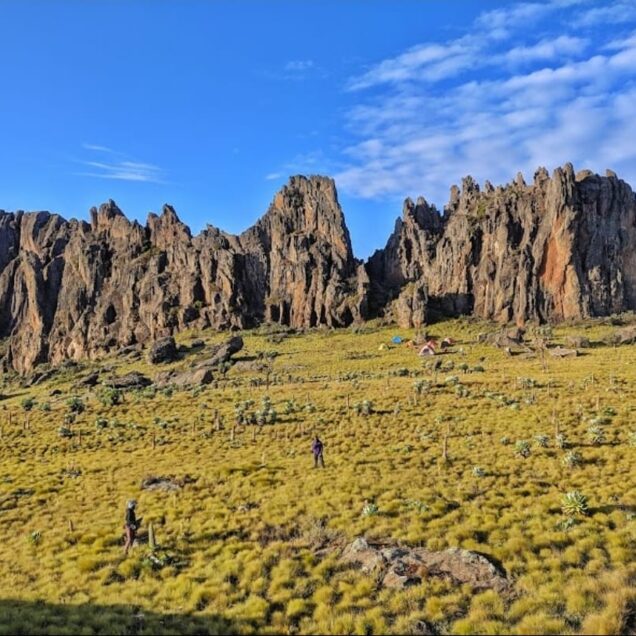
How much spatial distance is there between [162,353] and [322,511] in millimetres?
102917

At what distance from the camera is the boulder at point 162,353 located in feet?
397

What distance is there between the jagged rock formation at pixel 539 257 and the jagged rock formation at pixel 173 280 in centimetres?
1811

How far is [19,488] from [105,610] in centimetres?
2007

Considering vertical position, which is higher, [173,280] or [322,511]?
[173,280]

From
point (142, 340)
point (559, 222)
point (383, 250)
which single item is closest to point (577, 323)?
point (559, 222)

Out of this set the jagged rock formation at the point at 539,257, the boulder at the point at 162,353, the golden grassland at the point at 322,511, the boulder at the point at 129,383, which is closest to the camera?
the golden grassland at the point at 322,511

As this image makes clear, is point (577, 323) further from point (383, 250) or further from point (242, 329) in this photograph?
point (242, 329)

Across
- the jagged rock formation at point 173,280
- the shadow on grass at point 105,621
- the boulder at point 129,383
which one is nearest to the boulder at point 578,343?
the jagged rock formation at point 173,280

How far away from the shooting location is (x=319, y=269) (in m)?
153

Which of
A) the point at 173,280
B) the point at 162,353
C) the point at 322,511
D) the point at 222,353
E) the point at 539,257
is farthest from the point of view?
the point at 173,280

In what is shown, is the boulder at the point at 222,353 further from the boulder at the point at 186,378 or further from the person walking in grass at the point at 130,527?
the person walking in grass at the point at 130,527

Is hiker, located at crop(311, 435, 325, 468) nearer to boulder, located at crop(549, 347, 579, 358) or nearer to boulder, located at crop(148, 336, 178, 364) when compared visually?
boulder, located at crop(549, 347, 579, 358)

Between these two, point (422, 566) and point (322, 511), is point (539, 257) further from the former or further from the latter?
point (422, 566)

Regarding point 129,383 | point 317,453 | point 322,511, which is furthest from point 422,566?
point 129,383
